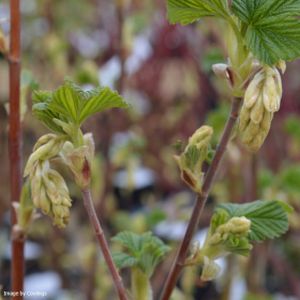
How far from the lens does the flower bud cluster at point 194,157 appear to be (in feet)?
2.03

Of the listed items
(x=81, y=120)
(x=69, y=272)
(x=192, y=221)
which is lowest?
(x=69, y=272)

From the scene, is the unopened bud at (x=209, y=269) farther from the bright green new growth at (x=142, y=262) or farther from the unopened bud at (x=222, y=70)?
the unopened bud at (x=222, y=70)

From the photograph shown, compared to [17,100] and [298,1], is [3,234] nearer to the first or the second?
[17,100]

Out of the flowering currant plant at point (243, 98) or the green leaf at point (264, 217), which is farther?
the green leaf at point (264, 217)

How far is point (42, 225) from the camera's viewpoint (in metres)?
2.14

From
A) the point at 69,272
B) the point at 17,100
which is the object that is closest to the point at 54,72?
the point at 69,272

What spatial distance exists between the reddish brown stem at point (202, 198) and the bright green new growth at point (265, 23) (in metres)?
0.07

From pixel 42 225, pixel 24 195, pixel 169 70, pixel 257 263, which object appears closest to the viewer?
pixel 24 195

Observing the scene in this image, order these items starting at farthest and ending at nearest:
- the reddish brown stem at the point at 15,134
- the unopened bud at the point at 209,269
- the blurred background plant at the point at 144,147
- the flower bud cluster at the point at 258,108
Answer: the blurred background plant at the point at 144,147 < the reddish brown stem at the point at 15,134 < the unopened bud at the point at 209,269 < the flower bud cluster at the point at 258,108

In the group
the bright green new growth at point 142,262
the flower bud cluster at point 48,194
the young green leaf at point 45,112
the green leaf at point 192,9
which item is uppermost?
the green leaf at point 192,9

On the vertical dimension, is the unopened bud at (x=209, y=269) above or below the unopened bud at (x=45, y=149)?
below

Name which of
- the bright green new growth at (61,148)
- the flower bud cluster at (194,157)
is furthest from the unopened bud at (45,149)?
the flower bud cluster at (194,157)

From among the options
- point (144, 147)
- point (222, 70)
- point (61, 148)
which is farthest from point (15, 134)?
point (144, 147)

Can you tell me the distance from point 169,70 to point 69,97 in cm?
274
